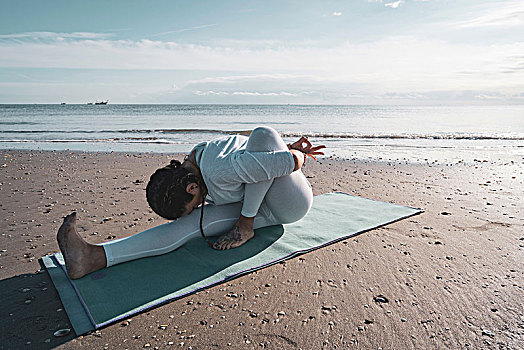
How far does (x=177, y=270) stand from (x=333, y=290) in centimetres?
94

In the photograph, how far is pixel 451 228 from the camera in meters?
3.12

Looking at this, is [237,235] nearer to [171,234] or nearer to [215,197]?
[215,197]

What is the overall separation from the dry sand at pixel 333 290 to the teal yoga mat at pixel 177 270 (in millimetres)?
64

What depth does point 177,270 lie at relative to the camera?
229cm

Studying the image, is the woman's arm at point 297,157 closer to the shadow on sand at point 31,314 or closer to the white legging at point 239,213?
the white legging at point 239,213

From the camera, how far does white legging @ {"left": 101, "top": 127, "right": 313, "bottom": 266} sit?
2420mm

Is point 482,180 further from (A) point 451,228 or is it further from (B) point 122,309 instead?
(B) point 122,309

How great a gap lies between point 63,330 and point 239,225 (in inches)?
48.1

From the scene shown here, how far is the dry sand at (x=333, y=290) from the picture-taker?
1.70m

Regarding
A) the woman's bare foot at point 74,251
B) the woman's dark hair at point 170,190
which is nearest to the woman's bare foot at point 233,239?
the woman's dark hair at point 170,190

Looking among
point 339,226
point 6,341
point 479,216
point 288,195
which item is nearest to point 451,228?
point 479,216

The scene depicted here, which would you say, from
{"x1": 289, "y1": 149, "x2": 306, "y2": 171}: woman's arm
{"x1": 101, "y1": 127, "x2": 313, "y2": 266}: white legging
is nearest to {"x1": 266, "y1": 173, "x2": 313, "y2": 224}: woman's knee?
{"x1": 101, "y1": 127, "x2": 313, "y2": 266}: white legging

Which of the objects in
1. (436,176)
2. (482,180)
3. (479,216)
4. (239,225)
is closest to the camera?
(239,225)

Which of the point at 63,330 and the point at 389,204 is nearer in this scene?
the point at 63,330
